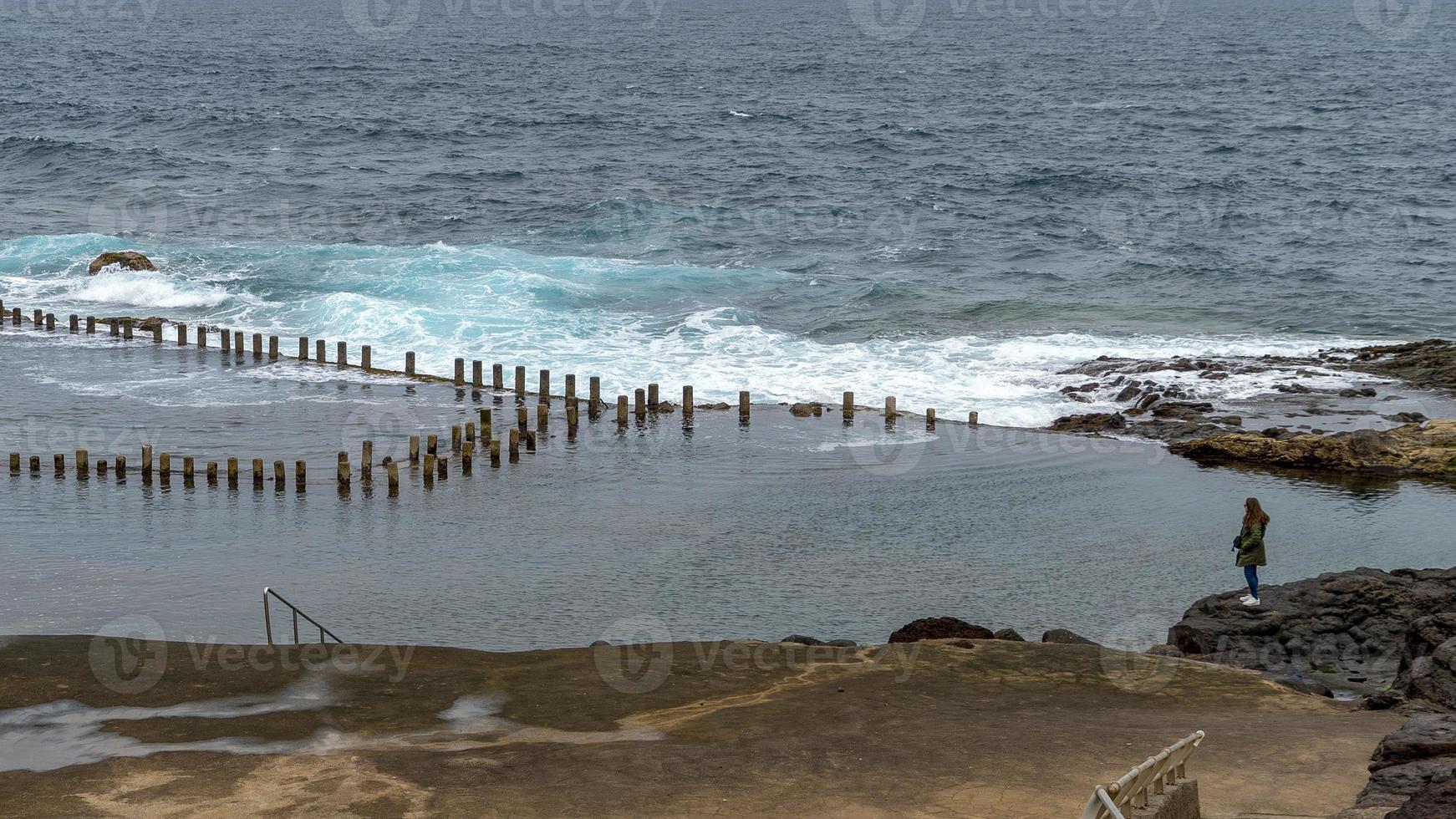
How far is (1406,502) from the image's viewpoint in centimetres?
3144

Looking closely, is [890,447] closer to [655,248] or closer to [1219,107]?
[655,248]

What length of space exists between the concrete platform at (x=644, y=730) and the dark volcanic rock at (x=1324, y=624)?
1877 mm

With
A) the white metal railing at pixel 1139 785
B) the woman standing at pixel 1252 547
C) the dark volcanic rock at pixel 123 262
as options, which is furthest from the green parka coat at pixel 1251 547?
the dark volcanic rock at pixel 123 262

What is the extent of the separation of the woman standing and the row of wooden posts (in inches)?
470

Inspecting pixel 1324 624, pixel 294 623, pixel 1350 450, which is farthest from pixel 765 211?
pixel 294 623

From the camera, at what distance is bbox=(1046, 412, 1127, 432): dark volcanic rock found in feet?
121

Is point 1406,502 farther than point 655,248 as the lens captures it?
No

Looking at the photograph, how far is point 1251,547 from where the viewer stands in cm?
2489

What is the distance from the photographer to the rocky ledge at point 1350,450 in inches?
1304

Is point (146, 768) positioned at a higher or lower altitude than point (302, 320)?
lower

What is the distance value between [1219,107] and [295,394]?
83.5 m

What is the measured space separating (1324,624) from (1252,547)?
1.67 m

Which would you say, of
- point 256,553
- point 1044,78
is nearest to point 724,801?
point 256,553

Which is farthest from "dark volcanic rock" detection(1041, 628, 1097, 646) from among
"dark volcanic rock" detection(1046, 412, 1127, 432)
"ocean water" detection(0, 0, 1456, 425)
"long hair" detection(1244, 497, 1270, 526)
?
"ocean water" detection(0, 0, 1456, 425)
